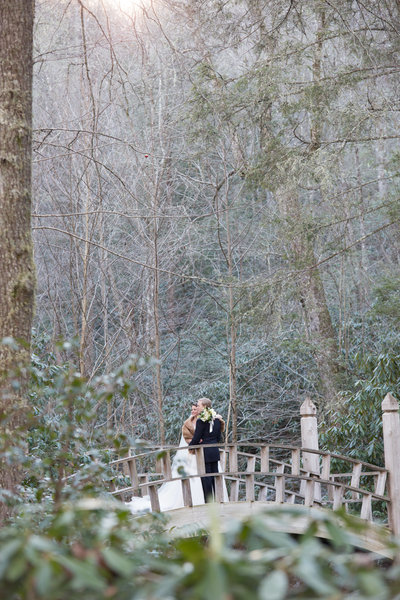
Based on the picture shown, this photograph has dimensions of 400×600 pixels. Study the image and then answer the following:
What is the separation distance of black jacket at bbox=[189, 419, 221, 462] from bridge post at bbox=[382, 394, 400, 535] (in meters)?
2.07

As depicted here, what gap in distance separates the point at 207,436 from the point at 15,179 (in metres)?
4.98

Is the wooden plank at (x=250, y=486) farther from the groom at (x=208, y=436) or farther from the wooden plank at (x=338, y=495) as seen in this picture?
the wooden plank at (x=338, y=495)

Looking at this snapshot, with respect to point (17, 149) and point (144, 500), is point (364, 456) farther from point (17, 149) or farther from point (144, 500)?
point (17, 149)

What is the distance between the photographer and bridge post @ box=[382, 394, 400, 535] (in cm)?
920

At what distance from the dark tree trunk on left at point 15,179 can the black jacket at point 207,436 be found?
4312 mm

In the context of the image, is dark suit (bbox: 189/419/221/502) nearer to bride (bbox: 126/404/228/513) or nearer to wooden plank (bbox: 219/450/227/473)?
wooden plank (bbox: 219/450/227/473)

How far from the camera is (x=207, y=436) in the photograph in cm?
909

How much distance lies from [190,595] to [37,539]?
0.29 m

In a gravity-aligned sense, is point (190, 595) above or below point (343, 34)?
below

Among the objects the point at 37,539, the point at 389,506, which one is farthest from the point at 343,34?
the point at 37,539

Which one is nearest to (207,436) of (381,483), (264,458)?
(264,458)

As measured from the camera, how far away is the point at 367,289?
15.2 m

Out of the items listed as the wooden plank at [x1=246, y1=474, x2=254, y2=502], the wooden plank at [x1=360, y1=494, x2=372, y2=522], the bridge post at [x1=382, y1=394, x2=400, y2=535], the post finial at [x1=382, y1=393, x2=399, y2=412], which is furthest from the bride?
the post finial at [x1=382, y1=393, x2=399, y2=412]

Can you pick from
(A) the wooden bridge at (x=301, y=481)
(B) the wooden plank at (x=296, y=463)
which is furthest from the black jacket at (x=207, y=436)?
(B) the wooden plank at (x=296, y=463)
